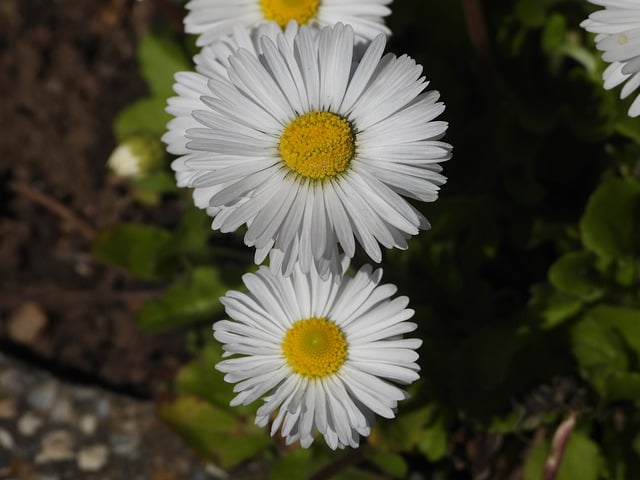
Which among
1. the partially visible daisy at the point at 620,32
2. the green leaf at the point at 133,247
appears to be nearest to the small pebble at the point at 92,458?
the green leaf at the point at 133,247

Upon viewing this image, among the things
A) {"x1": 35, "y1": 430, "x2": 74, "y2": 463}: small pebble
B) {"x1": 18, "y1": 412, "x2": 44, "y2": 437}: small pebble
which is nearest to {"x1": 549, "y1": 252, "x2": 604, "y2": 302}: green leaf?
{"x1": 35, "y1": 430, "x2": 74, "y2": 463}: small pebble

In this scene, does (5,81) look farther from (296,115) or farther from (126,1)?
(296,115)

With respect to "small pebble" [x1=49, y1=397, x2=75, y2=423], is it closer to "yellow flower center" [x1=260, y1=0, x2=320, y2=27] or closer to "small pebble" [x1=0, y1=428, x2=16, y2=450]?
"small pebble" [x1=0, y1=428, x2=16, y2=450]

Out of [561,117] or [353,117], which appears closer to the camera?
[353,117]

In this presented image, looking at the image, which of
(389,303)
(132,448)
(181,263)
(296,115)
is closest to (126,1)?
(181,263)

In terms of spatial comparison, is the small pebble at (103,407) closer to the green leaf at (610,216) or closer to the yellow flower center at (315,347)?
the yellow flower center at (315,347)

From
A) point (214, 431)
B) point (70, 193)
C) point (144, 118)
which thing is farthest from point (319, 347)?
point (70, 193)
